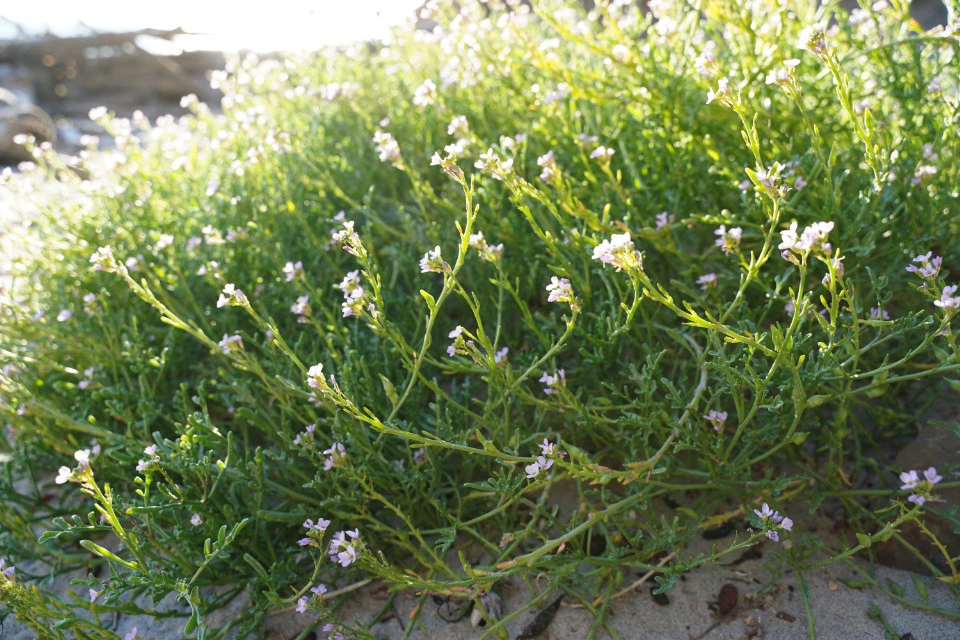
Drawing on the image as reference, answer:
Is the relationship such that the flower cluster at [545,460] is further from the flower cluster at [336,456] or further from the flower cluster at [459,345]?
the flower cluster at [336,456]

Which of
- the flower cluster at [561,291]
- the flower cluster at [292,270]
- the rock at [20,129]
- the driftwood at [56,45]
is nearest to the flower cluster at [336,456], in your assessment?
the flower cluster at [292,270]

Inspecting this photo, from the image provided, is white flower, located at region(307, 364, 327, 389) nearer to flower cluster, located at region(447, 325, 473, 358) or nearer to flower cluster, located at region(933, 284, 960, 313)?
flower cluster, located at region(447, 325, 473, 358)

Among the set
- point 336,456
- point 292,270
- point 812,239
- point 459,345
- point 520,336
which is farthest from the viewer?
point 520,336

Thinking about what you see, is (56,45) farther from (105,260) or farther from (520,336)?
(520,336)

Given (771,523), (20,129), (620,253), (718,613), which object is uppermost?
(620,253)

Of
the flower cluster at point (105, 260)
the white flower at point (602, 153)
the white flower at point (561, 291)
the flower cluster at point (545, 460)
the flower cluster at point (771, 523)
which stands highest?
the white flower at point (602, 153)

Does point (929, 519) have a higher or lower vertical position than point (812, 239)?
lower

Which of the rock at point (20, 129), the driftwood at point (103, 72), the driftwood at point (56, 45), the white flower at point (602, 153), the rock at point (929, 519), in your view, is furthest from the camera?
the driftwood at point (56, 45)

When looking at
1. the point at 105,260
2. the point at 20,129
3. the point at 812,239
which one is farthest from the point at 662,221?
the point at 20,129
